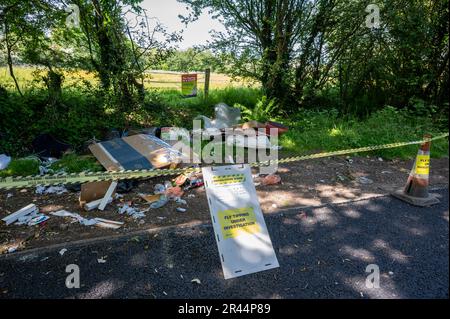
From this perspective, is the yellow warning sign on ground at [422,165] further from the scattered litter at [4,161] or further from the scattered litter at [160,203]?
the scattered litter at [4,161]

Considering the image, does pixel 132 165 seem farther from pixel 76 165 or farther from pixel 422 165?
pixel 422 165

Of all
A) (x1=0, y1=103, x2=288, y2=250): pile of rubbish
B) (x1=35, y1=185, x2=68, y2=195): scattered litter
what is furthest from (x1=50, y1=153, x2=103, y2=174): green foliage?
(x1=35, y1=185, x2=68, y2=195): scattered litter

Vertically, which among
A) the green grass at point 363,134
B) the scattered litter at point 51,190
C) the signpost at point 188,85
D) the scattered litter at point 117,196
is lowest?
the scattered litter at point 117,196

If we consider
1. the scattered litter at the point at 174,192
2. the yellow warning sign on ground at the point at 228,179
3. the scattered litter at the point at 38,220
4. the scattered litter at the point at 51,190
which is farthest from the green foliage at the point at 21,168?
the yellow warning sign on ground at the point at 228,179

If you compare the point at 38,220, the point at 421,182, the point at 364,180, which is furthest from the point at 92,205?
the point at 421,182

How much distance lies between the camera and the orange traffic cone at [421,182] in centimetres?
419

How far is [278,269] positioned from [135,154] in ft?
11.2

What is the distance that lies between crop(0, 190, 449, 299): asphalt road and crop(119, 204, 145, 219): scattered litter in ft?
2.02

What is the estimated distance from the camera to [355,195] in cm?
452

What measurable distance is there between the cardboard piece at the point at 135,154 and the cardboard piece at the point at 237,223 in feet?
7.57

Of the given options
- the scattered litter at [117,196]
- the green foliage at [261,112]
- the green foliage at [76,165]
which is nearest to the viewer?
the scattered litter at [117,196]
